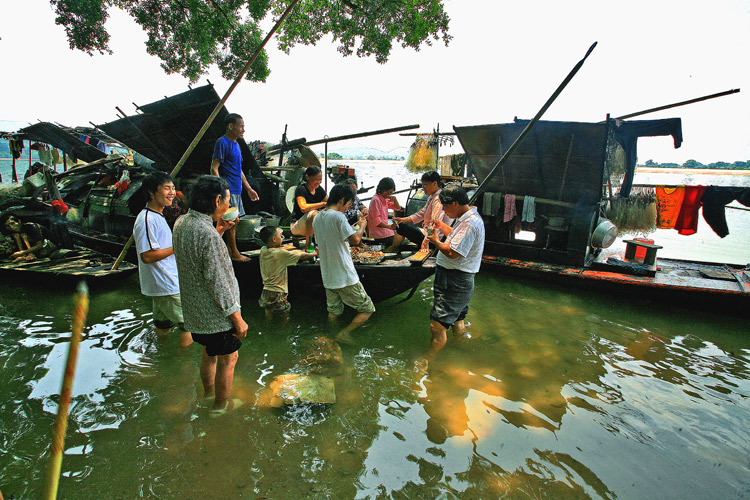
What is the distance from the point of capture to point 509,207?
319 inches

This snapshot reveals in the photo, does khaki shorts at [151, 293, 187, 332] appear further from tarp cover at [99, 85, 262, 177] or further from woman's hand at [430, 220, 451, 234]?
tarp cover at [99, 85, 262, 177]

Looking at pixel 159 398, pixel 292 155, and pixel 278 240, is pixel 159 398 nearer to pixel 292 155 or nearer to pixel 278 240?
pixel 278 240

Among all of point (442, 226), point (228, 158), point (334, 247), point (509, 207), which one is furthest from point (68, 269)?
point (509, 207)

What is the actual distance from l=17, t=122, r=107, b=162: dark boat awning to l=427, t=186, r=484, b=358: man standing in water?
13.5 meters

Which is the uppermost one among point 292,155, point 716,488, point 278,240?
point 292,155

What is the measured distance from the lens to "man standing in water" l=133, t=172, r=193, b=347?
336 centimetres

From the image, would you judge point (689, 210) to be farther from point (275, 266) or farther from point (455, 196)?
point (275, 266)

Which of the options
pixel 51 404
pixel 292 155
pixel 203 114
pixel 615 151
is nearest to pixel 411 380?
pixel 51 404

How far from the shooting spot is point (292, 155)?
9.70m

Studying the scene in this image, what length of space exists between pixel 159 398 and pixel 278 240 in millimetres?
2270

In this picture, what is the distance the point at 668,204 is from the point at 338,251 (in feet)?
25.6

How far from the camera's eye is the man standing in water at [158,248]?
336cm

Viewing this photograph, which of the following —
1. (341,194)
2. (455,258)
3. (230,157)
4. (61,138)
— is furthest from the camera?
(61,138)

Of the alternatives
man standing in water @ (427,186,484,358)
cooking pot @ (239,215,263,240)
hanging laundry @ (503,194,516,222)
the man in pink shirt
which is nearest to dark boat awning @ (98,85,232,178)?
cooking pot @ (239,215,263,240)
